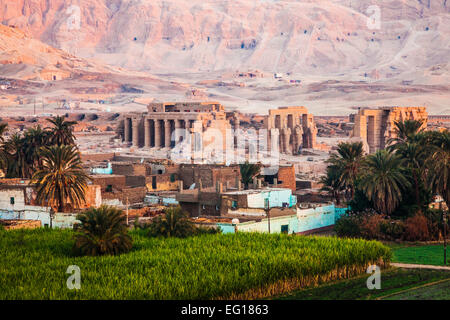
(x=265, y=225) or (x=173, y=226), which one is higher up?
(x=173, y=226)

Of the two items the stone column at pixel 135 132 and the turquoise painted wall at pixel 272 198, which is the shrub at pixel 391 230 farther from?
the stone column at pixel 135 132

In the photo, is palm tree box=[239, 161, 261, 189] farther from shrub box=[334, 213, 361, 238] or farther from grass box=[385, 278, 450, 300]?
grass box=[385, 278, 450, 300]

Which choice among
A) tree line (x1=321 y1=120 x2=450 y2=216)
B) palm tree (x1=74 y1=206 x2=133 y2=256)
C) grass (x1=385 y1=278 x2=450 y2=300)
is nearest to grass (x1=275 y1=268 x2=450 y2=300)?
grass (x1=385 y1=278 x2=450 y2=300)

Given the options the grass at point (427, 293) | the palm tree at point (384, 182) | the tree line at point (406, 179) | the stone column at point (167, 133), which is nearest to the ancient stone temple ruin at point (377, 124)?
the stone column at point (167, 133)

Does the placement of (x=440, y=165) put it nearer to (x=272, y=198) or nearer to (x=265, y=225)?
(x=272, y=198)

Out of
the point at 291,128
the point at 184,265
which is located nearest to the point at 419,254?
the point at 184,265
